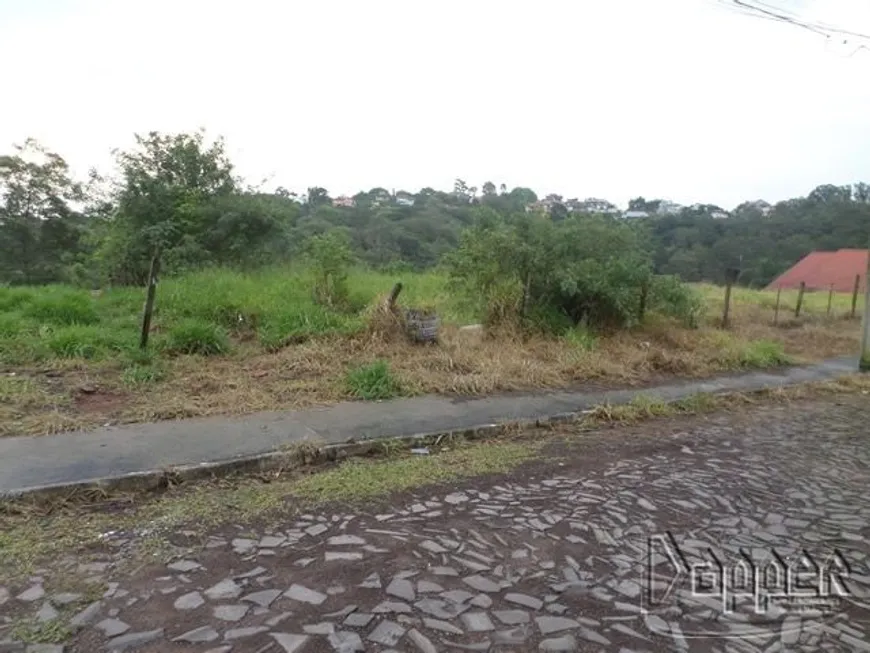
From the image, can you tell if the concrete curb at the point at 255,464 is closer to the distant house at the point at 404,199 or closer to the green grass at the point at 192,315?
the green grass at the point at 192,315

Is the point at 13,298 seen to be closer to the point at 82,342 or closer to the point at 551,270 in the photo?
the point at 82,342

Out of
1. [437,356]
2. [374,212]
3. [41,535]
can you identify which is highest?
[374,212]

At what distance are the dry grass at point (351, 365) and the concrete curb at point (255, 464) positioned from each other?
3.76 ft

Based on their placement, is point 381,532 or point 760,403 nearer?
point 381,532

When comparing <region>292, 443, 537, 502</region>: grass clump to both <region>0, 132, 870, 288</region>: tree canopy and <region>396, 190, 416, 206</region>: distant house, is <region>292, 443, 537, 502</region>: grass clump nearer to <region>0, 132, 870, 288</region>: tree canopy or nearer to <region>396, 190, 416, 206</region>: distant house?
<region>0, 132, 870, 288</region>: tree canopy

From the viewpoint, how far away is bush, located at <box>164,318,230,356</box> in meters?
7.03

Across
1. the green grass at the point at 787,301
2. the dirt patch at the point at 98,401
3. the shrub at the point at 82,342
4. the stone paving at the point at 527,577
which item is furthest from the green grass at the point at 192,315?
the green grass at the point at 787,301

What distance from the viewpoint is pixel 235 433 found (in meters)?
4.84

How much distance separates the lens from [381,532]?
3379 millimetres

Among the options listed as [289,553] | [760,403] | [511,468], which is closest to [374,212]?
[760,403]

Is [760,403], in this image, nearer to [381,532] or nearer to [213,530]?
[381,532]

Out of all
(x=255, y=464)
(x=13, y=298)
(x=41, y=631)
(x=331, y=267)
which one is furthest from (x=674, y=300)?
(x=13, y=298)

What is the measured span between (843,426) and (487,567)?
5.28 meters

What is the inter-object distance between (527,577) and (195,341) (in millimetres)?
5454
